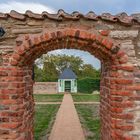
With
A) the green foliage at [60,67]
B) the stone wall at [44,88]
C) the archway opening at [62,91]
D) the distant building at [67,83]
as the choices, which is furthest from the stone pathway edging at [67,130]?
the green foliage at [60,67]

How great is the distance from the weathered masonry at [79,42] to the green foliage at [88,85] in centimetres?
3357

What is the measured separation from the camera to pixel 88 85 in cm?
3997

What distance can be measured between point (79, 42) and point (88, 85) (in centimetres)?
3438

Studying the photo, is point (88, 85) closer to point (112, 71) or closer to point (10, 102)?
point (112, 71)

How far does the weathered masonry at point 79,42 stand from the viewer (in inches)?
219

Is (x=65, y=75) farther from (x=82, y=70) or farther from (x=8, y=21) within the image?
(x=8, y=21)

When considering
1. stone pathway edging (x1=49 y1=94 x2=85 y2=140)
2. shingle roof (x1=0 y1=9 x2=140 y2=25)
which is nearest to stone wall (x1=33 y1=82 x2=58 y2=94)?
stone pathway edging (x1=49 y1=94 x2=85 y2=140)

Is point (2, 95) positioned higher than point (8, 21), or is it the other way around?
point (8, 21)

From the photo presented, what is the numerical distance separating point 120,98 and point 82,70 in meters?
48.8

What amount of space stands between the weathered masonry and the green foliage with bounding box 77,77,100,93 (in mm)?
33569

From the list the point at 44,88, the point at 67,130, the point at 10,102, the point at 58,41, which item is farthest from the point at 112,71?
the point at 44,88

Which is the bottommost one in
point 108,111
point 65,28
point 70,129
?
point 70,129

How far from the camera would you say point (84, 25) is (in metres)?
5.63

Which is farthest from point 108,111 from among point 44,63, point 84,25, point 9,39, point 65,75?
point 44,63
